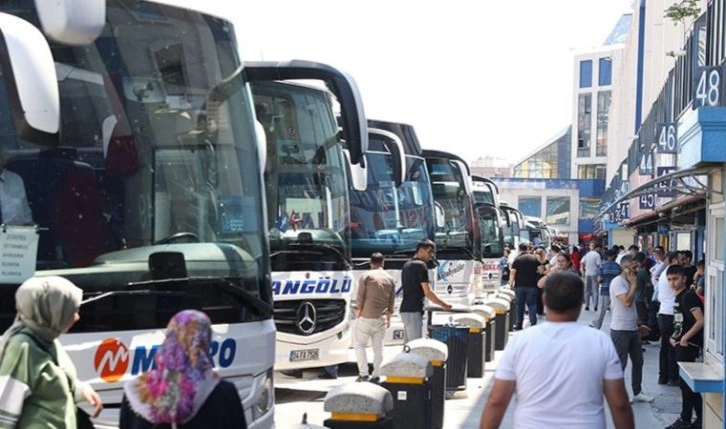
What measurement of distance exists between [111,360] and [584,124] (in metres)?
121

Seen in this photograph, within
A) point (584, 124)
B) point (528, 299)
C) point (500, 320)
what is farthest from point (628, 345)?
point (584, 124)

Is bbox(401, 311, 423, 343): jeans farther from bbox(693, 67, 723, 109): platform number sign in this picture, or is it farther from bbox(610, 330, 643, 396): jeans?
bbox(693, 67, 723, 109): platform number sign

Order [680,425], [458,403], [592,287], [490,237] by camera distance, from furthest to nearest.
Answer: [490,237] < [592,287] < [458,403] < [680,425]

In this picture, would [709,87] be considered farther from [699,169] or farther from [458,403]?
[458,403]

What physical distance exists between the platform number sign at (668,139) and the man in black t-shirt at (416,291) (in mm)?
3861

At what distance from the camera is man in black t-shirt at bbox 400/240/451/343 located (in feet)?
49.4

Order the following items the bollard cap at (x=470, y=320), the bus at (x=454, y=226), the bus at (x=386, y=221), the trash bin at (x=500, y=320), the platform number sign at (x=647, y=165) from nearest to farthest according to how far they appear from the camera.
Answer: the bollard cap at (x=470, y=320) → the bus at (x=386, y=221) → the trash bin at (x=500, y=320) → the platform number sign at (x=647, y=165) → the bus at (x=454, y=226)

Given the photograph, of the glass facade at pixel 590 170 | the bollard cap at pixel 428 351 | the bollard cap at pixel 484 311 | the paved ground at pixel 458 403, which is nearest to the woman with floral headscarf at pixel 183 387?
the paved ground at pixel 458 403

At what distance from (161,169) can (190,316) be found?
2460 mm

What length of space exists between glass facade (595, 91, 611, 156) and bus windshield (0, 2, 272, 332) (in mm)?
116246

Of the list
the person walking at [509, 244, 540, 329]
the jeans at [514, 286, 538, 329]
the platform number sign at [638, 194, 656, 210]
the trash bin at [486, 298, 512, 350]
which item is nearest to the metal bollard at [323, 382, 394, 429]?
the trash bin at [486, 298, 512, 350]

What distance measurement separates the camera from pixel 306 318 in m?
13.4

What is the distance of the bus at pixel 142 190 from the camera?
6.17 m

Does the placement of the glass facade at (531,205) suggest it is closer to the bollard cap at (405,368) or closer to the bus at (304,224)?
the bus at (304,224)
